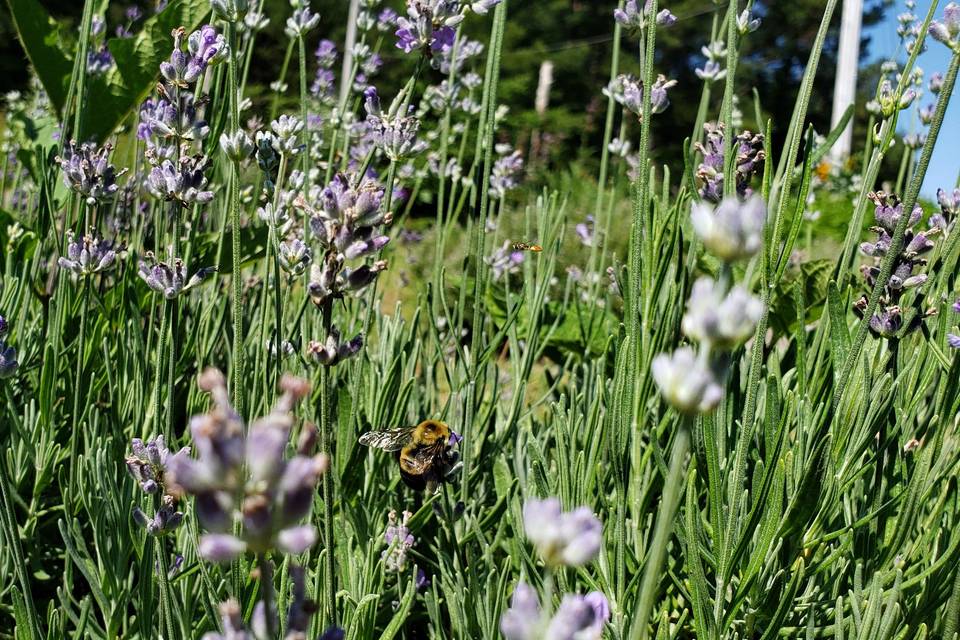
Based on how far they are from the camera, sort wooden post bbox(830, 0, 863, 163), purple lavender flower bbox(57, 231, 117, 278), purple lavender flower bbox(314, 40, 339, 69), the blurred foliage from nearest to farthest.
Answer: purple lavender flower bbox(57, 231, 117, 278)
purple lavender flower bbox(314, 40, 339, 69)
wooden post bbox(830, 0, 863, 163)
the blurred foliage

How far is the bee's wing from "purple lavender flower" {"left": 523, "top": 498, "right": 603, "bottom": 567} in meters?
0.70

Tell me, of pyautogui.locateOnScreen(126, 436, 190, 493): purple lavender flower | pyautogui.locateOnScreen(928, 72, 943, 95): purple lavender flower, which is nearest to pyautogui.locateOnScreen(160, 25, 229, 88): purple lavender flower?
pyautogui.locateOnScreen(126, 436, 190, 493): purple lavender flower

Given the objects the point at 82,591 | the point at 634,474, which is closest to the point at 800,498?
the point at 634,474

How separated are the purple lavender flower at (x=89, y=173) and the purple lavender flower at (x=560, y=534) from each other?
3.91ft

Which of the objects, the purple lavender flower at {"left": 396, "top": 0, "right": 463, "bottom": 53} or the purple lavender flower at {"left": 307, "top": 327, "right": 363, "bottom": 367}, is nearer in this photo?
the purple lavender flower at {"left": 307, "top": 327, "right": 363, "bottom": 367}

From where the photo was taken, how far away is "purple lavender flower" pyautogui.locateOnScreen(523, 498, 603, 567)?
0.46m

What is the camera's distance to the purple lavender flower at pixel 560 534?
0.46 metres

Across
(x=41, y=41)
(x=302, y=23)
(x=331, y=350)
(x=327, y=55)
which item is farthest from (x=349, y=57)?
(x=331, y=350)

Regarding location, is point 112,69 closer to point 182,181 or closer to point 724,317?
point 182,181

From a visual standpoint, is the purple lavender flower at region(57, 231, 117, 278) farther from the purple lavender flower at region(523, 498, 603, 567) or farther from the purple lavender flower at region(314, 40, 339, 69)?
the purple lavender flower at region(314, 40, 339, 69)

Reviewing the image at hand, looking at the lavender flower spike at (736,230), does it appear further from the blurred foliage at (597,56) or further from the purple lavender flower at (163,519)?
the blurred foliage at (597,56)

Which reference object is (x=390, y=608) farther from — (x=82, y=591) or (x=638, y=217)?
(x=638, y=217)

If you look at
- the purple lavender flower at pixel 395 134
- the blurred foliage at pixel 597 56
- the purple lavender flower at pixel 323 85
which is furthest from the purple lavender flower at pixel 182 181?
the blurred foliage at pixel 597 56

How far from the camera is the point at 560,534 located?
464 mm
